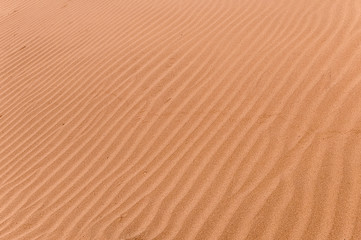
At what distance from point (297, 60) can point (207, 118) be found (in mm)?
1168

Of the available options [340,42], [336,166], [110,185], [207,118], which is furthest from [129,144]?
[340,42]

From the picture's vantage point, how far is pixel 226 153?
3.54 m

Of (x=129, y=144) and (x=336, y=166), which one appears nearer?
(x=336, y=166)

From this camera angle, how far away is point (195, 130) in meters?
3.89

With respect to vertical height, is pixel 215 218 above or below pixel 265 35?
below

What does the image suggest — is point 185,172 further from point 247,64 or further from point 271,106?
point 247,64

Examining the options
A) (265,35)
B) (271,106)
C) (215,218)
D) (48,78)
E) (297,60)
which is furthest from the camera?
(48,78)

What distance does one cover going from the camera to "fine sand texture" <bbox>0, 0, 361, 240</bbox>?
3088 mm

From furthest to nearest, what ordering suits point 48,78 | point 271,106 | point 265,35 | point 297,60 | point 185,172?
point 48,78 → point 265,35 → point 297,60 → point 271,106 → point 185,172

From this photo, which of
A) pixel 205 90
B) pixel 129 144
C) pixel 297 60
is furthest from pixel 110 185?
pixel 297 60

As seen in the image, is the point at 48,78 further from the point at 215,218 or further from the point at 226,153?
the point at 215,218

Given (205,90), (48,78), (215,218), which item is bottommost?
(215,218)

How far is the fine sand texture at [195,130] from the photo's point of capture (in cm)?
309

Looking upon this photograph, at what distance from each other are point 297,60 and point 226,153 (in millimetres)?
1436
